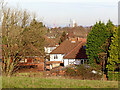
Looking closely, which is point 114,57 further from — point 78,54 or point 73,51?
point 73,51

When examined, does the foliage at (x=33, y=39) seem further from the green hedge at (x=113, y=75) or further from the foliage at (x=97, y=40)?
the green hedge at (x=113, y=75)

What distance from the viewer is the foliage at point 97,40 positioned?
30984mm

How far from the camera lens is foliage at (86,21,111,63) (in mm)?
30984

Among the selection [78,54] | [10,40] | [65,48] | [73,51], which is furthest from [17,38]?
[65,48]

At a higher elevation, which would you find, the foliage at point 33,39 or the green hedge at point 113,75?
the foliage at point 33,39

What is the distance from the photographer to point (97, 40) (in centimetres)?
3145

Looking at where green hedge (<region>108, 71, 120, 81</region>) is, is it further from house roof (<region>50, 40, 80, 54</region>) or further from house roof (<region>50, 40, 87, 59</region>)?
house roof (<region>50, 40, 80, 54</region>)

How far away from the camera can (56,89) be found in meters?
10.3

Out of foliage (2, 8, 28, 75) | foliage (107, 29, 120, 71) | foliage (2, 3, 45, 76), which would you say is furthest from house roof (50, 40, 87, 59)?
foliage (2, 8, 28, 75)

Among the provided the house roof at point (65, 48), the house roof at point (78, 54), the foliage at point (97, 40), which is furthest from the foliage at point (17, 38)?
the house roof at point (65, 48)

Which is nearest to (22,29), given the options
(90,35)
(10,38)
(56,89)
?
(10,38)

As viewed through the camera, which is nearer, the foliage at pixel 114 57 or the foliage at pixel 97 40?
the foliage at pixel 114 57

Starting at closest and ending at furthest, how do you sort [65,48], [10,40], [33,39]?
[10,40] → [33,39] → [65,48]

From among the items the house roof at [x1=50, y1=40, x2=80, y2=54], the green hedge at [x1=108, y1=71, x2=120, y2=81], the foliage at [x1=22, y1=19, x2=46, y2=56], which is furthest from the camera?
the house roof at [x1=50, y1=40, x2=80, y2=54]
